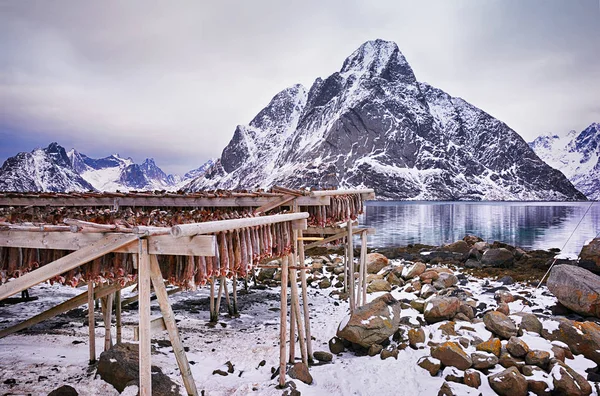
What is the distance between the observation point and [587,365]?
8242mm

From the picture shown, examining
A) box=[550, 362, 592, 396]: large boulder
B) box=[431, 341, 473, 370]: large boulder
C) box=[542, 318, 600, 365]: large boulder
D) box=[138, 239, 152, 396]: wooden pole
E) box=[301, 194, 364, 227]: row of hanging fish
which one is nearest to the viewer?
box=[138, 239, 152, 396]: wooden pole

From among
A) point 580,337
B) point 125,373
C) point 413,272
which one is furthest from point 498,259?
Answer: point 125,373

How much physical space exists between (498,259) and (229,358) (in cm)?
1991

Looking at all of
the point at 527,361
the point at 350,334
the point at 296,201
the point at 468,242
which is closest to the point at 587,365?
the point at 527,361

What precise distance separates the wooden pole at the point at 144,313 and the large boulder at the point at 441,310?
9111 millimetres

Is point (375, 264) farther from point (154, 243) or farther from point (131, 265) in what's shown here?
point (154, 243)

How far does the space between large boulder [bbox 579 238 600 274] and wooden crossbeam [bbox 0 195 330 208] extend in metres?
14.3

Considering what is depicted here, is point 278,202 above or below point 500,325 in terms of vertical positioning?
above

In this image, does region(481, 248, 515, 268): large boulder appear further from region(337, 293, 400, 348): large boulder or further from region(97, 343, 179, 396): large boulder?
region(97, 343, 179, 396): large boulder

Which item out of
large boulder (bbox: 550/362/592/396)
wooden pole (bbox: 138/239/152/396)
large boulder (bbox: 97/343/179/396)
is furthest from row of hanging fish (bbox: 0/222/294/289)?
large boulder (bbox: 550/362/592/396)

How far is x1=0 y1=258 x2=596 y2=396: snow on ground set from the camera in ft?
24.6

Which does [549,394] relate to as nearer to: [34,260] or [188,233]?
[188,233]

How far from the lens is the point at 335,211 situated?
1023 centimetres

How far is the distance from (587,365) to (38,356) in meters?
12.5
